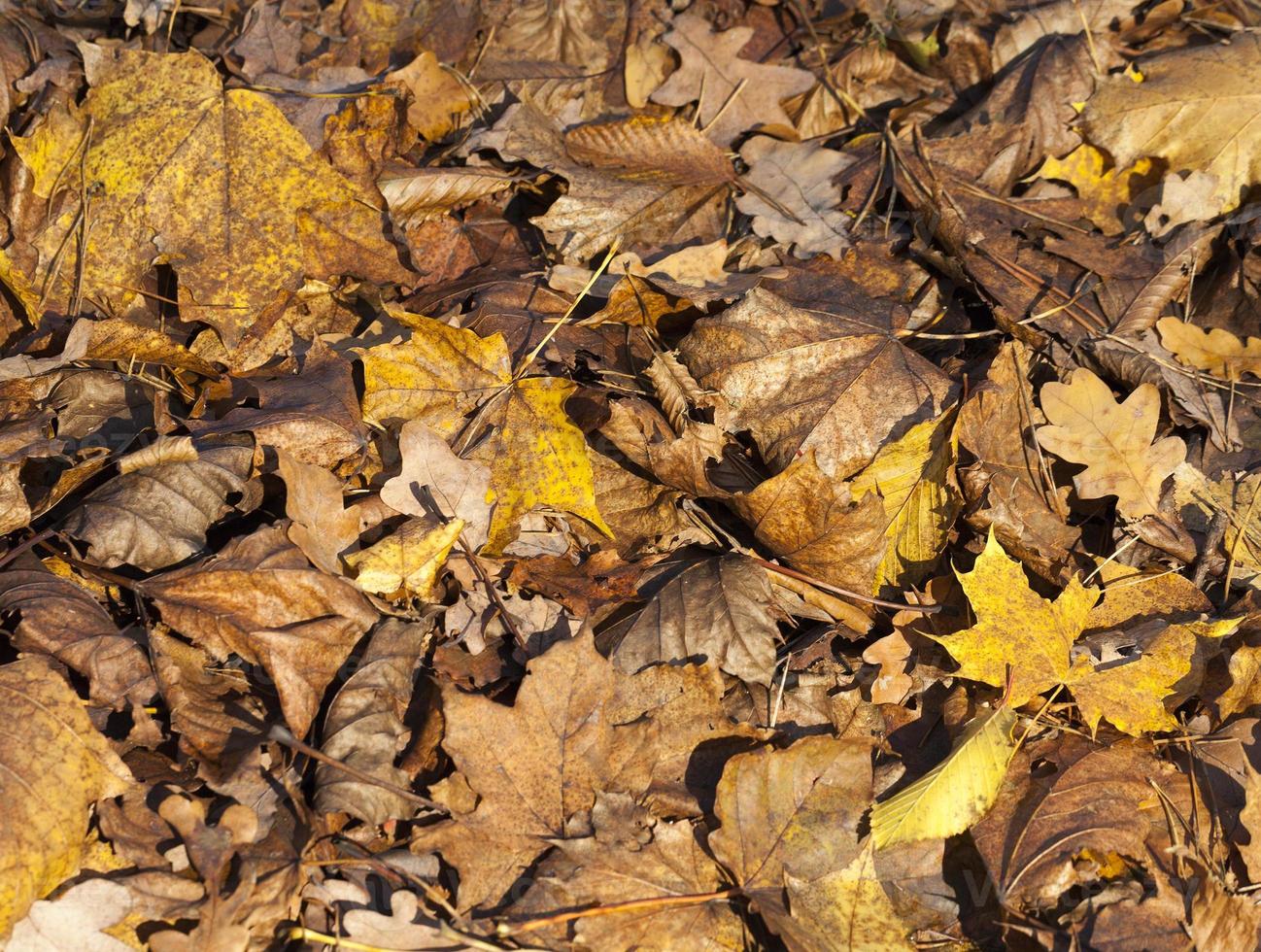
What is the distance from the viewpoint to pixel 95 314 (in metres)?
2.59

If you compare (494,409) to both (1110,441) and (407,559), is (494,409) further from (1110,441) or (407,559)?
(1110,441)

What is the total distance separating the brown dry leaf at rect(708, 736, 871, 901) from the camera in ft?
6.10

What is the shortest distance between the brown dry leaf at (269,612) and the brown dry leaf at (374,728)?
0.06 meters

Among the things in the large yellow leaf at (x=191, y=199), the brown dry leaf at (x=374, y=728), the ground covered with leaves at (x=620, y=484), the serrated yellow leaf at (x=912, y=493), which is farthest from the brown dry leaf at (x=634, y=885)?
the large yellow leaf at (x=191, y=199)

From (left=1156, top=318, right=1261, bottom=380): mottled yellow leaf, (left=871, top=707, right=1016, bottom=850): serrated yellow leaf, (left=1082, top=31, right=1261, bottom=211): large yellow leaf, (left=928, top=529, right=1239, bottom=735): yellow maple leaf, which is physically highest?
(left=1082, top=31, right=1261, bottom=211): large yellow leaf

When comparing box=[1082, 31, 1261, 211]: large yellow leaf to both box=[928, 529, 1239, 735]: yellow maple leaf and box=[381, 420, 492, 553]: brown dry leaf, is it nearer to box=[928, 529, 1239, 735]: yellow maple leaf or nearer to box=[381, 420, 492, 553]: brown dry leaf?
box=[928, 529, 1239, 735]: yellow maple leaf

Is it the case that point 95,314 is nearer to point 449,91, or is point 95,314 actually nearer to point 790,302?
point 449,91

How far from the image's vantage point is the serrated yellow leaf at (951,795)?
1.95 m

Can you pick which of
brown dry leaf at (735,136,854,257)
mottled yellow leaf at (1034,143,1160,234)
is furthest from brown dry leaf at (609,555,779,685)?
mottled yellow leaf at (1034,143,1160,234)

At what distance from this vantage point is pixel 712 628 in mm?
2150

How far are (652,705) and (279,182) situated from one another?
69.9 inches

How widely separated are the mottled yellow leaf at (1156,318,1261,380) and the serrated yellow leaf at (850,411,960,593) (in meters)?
0.88

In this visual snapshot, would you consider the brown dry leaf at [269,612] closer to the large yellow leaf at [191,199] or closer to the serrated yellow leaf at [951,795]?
the large yellow leaf at [191,199]

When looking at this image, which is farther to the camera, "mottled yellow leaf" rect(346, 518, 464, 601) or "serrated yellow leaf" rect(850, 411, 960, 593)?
"serrated yellow leaf" rect(850, 411, 960, 593)
